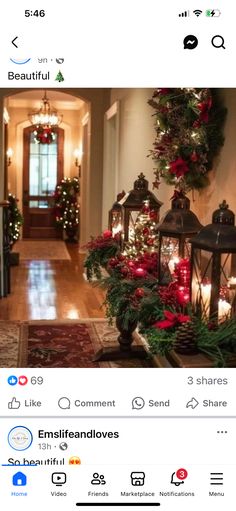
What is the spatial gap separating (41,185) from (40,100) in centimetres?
149

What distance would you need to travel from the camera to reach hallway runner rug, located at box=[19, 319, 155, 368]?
2.97 meters

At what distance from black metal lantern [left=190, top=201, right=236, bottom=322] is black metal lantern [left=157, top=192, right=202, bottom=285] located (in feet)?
1.01

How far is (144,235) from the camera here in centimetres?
278

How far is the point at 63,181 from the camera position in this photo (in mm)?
9219

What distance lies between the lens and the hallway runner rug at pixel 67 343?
2.97m

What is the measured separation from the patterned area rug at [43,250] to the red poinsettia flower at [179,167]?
5.01 m
